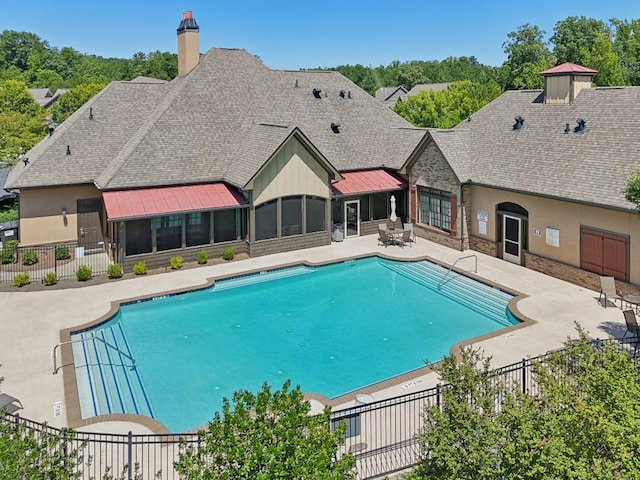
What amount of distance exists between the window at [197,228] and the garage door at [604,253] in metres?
20.3

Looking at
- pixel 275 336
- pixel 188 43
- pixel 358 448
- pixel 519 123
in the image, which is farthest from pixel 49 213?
pixel 519 123

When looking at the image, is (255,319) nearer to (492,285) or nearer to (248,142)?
(492,285)

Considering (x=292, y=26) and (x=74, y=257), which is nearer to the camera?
(x=74, y=257)

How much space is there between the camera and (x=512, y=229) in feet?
99.4

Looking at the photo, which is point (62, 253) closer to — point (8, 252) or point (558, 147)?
point (8, 252)

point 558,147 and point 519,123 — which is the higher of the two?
point 519,123

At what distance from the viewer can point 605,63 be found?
64.5 m

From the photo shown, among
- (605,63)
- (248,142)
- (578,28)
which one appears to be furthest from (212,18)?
(578,28)

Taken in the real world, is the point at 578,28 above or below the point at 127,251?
above

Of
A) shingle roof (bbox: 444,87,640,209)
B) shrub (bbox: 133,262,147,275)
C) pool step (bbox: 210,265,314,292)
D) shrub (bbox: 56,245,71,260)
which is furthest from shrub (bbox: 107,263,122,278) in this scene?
shingle roof (bbox: 444,87,640,209)

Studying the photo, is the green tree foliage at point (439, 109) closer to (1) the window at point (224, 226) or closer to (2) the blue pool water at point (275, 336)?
(2) the blue pool water at point (275, 336)

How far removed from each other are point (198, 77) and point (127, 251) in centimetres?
1391

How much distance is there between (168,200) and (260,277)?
680cm

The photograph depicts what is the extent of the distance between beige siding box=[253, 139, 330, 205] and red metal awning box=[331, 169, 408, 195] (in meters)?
1.95
